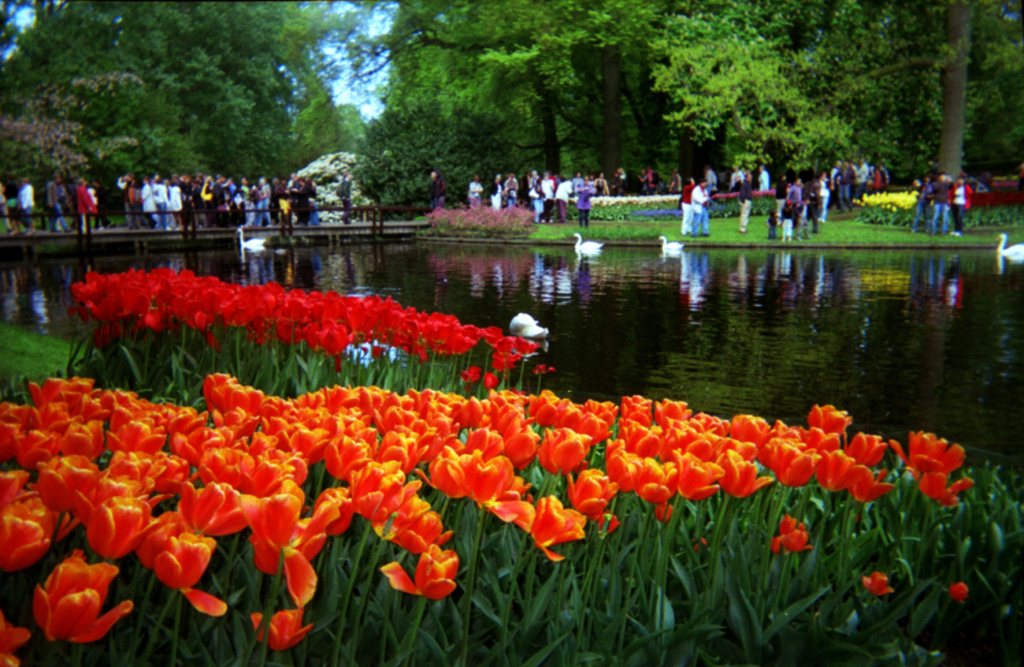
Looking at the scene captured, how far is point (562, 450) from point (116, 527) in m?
0.89

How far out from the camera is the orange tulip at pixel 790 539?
2.06 meters

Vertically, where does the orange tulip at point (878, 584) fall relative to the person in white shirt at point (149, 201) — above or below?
below

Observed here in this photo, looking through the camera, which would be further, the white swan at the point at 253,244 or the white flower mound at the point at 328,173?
the white flower mound at the point at 328,173

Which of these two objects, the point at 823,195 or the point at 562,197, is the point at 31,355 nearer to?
the point at 823,195

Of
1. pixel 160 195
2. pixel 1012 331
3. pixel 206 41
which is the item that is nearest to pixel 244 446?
pixel 206 41

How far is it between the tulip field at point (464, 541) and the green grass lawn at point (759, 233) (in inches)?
832

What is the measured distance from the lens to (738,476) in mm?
1912

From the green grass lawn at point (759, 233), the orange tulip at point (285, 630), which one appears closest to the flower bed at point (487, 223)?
the green grass lawn at point (759, 233)

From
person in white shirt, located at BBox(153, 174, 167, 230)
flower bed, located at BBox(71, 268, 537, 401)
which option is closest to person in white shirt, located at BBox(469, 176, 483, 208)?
person in white shirt, located at BBox(153, 174, 167, 230)

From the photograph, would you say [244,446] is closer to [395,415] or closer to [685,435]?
[395,415]

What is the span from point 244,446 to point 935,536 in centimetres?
176

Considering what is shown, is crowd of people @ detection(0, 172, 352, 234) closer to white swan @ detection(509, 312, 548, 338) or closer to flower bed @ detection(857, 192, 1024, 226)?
white swan @ detection(509, 312, 548, 338)

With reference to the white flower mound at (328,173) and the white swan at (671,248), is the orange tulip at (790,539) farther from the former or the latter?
the white flower mound at (328,173)

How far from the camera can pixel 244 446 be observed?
1.98m
